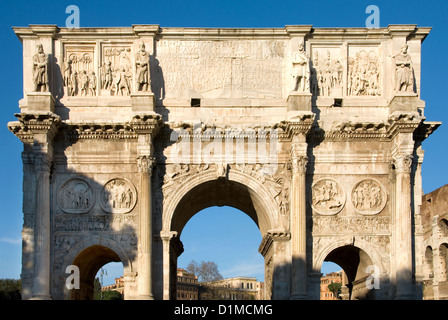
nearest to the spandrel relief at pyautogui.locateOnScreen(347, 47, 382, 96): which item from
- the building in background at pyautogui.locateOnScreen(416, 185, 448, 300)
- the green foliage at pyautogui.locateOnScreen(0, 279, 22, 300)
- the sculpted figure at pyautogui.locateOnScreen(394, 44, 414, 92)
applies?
the sculpted figure at pyautogui.locateOnScreen(394, 44, 414, 92)

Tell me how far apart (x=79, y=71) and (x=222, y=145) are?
477cm

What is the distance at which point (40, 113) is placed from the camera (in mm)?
19438

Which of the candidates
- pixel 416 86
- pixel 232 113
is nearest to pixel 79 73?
pixel 232 113

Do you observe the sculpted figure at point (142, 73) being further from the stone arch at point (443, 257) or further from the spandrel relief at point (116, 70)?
the stone arch at point (443, 257)

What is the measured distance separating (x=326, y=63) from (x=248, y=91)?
8.14ft

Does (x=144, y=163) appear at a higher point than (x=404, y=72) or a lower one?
lower

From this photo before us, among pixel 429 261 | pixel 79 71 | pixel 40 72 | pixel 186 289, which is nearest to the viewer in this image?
pixel 40 72

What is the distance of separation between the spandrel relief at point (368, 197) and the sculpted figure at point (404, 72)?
284 cm

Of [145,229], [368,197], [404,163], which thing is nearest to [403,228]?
[368,197]

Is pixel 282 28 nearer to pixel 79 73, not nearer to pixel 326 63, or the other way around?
pixel 326 63

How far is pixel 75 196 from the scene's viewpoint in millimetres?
20438

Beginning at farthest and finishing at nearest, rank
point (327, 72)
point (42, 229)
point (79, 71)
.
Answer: point (327, 72) < point (79, 71) < point (42, 229)

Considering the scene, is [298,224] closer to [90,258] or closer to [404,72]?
[404,72]

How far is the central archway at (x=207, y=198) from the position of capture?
20.3 meters
